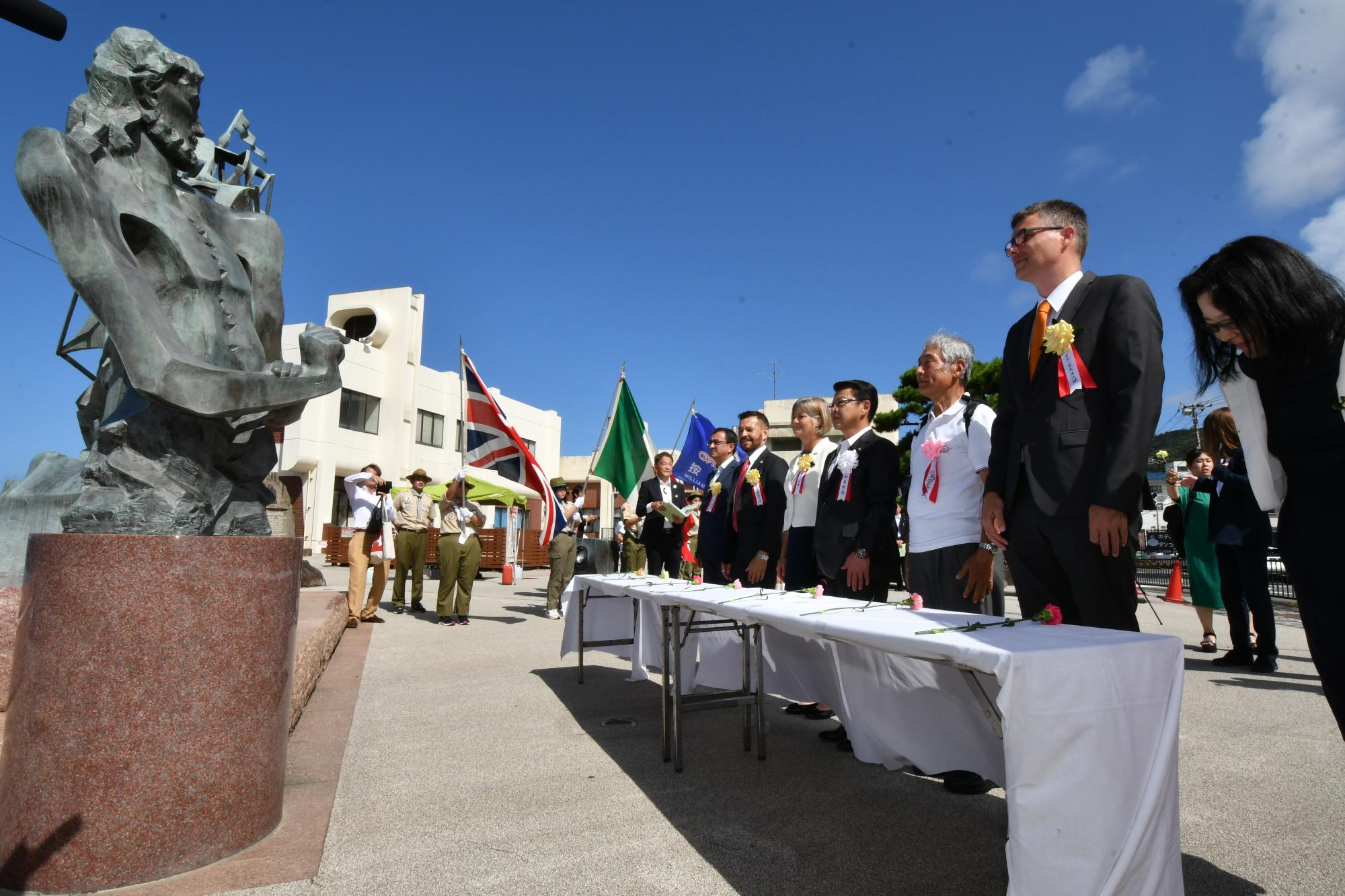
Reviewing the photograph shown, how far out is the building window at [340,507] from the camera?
94.7ft

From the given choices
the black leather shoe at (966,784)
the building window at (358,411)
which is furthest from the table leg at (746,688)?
the building window at (358,411)

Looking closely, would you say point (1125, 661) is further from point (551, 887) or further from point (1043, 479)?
point (551, 887)

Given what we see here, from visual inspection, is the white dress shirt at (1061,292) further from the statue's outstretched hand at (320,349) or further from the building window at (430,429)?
the building window at (430,429)

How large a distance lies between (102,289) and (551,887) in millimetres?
2467

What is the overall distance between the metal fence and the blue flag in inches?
319

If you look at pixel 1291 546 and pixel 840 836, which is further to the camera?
pixel 840 836

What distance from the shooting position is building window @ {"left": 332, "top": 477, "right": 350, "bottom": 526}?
94.7 feet

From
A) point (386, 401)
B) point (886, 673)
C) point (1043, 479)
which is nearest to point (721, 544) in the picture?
point (886, 673)

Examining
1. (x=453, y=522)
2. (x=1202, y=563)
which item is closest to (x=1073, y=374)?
(x=1202, y=563)

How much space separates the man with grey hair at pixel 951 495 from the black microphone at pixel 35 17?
10.2ft

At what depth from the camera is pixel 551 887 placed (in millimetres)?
2480

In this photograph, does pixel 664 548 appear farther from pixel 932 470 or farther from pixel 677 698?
pixel 932 470

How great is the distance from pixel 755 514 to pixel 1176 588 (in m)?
11.4

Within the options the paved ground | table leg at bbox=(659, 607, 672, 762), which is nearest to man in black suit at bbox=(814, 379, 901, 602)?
the paved ground
